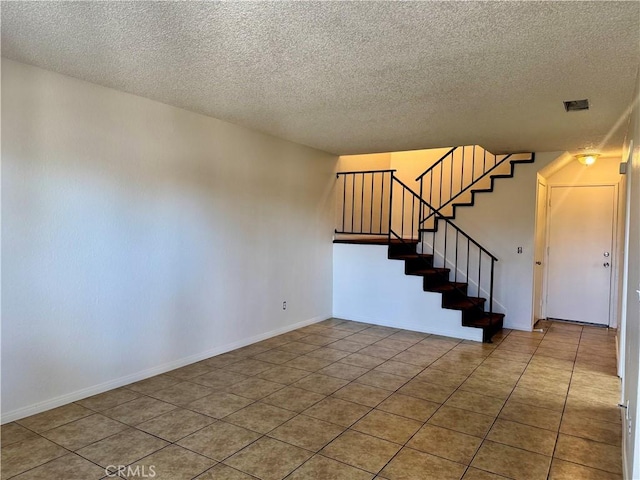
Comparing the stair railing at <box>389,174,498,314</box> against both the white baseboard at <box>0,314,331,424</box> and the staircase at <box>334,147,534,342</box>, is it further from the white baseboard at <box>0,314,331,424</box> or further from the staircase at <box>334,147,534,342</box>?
the white baseboard at <box>0,314,331,424</box>

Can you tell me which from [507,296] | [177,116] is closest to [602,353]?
[507,296]

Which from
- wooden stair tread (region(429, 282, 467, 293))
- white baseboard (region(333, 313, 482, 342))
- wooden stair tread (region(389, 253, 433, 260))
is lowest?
white baseboard (region(333, 313, 482, 342))

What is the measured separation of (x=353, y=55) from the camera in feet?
8.65

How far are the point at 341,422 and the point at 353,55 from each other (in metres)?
2.51

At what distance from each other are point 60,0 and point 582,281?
700 cm

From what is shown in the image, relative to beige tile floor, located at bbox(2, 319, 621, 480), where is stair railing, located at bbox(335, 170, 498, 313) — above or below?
above

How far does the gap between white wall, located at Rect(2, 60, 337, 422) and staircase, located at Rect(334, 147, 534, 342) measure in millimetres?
1965

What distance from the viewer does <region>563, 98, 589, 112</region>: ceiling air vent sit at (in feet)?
11.3

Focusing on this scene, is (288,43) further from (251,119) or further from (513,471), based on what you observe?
(513,471)

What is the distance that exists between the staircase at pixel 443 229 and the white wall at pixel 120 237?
6.45ft

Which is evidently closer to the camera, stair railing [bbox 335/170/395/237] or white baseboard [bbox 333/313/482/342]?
white baseboard [bbox 333/313/482/342]

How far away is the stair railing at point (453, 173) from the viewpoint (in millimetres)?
6816

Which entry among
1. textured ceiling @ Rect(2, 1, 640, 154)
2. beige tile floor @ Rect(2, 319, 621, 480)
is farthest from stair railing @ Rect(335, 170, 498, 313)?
textured ceiling @ Rect(2, 1, 640, 154)

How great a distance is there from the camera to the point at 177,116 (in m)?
3.96
